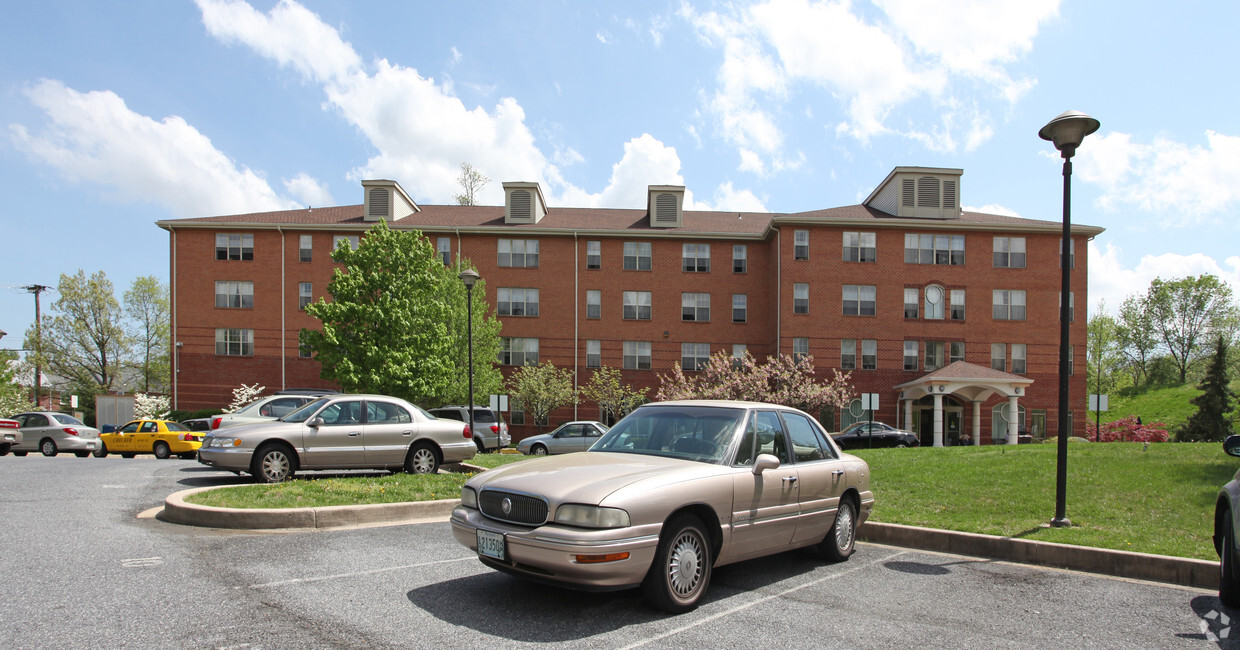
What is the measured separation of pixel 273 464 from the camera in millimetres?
11562

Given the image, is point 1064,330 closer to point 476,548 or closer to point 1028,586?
point 1028,586

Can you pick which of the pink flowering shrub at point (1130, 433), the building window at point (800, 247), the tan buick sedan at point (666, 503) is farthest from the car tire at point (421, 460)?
the building window at point (800, 247)

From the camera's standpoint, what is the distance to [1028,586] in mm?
6344

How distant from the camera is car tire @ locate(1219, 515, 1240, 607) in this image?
543 cm

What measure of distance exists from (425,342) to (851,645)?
2776cm

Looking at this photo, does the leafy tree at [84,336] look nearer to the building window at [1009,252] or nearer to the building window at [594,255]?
the building window at [594,255]

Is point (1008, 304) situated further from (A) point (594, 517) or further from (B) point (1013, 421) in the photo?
(A) point (594, 517)

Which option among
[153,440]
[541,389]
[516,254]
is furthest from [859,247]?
[153,440]

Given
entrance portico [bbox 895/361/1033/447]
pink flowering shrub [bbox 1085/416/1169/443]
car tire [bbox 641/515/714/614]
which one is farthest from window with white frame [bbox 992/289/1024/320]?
car tire [bbox 641/515/714/614]

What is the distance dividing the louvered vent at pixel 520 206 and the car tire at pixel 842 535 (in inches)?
1379

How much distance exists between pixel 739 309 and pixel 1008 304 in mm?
14215

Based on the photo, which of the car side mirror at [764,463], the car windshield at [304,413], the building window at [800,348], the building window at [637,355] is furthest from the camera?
the building window at [637,355]

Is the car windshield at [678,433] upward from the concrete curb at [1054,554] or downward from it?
upward

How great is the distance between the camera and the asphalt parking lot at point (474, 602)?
4.53 meters
